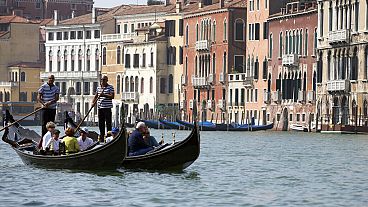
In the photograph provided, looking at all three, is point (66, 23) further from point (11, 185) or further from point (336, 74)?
point (11, 185)

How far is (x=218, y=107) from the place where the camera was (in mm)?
73812

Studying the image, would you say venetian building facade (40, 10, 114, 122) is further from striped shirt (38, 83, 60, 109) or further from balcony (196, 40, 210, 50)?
striped shirt (38, 83, 60, 109)

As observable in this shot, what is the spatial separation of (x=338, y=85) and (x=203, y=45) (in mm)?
18189

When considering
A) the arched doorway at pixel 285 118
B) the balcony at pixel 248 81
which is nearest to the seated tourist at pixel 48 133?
the arched doorway at pixel 285 118

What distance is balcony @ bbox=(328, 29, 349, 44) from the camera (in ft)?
190

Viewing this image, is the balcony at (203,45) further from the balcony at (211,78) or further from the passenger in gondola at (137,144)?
the passenger in gondola at (137,144)

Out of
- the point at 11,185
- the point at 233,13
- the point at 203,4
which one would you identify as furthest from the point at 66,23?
the point at 11,185

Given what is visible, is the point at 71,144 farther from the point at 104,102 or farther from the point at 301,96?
the point at 301,96

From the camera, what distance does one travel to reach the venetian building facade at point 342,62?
5691cm

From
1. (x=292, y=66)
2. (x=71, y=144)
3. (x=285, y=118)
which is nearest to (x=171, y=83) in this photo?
(x=285, y=118)

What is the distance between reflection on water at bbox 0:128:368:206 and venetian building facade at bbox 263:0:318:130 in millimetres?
31150

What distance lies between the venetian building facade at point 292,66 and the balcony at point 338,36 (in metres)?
3.24

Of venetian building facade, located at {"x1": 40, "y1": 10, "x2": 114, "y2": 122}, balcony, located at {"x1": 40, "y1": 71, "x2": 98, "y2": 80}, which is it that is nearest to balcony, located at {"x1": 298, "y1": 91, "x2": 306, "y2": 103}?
venetian building facade, located at {"x1": 40, "y1": 10, "x2": 114, "y2": 122}

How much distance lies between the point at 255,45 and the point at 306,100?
7.61m
